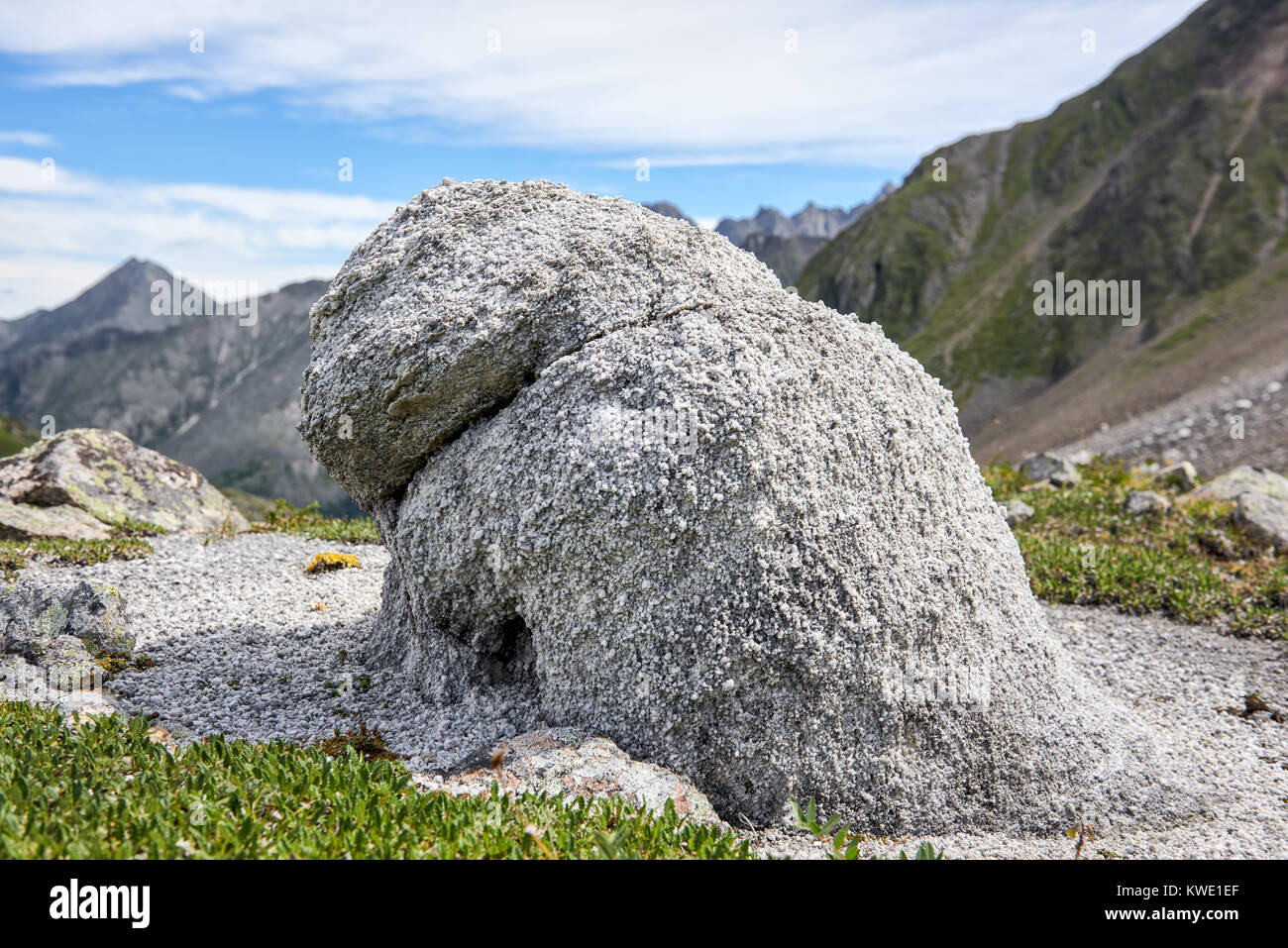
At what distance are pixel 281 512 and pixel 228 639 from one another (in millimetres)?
8930

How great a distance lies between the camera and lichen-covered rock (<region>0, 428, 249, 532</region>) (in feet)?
53.0

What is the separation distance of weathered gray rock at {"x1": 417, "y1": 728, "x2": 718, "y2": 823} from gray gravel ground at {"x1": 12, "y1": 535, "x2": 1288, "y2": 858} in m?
0.62

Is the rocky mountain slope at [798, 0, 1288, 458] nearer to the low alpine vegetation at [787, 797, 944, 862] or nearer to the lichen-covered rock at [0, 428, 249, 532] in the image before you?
the lichen-covered rock at [0, 428, 249, 532]

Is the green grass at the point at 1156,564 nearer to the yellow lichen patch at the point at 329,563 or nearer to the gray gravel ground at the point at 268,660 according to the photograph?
the gray gravel ground at the point at 268,660

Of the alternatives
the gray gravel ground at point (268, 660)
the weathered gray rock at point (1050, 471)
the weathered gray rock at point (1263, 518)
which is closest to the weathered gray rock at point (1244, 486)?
the weathered gray rock at point (1263, 518)

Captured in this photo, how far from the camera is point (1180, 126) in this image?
107000mm

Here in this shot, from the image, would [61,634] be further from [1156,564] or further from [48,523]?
[1156,564]

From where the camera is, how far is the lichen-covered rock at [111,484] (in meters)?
16.1

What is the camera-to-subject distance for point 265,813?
527 cm

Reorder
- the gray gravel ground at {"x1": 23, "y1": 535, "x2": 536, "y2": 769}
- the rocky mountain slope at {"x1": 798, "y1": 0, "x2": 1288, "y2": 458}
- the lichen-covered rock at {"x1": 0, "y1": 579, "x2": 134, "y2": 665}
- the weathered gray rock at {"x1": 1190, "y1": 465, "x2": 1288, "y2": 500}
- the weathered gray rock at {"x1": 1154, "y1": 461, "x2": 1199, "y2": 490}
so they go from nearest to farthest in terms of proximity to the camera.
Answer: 1. the gray gravel ground at {"x1": 23, "y1": 535, "x2": 536, "y2": 769}
2. the lichen-covered rock at {"x1": 0, "y1": 579, "x2": 134, "y2": 665}
3. the weathered gray rock at {"x1": 1190, "y1": 465, "x2": 1288, "y2": 500}
4. the weathered gray rock at {"x1": 1154, "y1": 461, "x2": 1199, "y2": 490}
5. the rocky mountain slope at {"x1": 798, "y1": 0, "x2": 1288, "y2": 458}

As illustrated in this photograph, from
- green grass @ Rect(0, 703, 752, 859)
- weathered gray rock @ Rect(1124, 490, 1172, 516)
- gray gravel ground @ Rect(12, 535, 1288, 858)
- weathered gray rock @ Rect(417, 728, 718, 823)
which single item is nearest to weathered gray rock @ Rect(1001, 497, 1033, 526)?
weathered gray rock @ Rect(1124, 490, 1172, 516)

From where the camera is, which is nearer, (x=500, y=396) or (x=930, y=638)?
(x=930, y=638)
